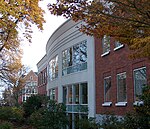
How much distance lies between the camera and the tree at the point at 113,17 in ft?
24.6

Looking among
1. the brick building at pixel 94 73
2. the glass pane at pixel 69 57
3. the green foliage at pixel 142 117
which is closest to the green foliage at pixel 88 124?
the green foliage at pixel 142 117

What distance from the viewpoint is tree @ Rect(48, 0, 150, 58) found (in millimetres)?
7492

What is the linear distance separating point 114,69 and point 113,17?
1052 centimetres

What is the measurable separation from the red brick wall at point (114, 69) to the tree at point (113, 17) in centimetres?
608

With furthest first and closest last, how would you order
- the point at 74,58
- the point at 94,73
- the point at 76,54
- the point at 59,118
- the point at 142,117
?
1. the point at 74,58
2. the point at 76,54
3. the point at 94,73
4. the point at 59,118
5. the point at 142,117

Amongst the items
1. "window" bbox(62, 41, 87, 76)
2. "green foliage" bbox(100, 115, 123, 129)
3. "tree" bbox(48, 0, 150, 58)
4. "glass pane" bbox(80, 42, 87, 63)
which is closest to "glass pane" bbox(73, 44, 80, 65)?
"window" bbox(62, 41, 87, 76)

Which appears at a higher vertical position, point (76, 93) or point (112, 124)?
point (76, 93)

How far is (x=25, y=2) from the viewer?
18.8 metres

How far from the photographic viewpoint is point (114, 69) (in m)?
18.0

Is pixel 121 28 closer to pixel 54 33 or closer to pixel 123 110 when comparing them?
pixel 123 110

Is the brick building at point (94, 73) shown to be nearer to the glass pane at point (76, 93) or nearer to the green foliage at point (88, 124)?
the glass pane at point (76, 93)

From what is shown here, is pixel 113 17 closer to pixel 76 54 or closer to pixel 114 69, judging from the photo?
pixel 114 69

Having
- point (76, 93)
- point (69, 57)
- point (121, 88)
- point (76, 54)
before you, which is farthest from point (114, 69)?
point (69, 57)

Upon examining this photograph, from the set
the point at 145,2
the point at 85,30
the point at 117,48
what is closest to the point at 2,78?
the point at 117,48
